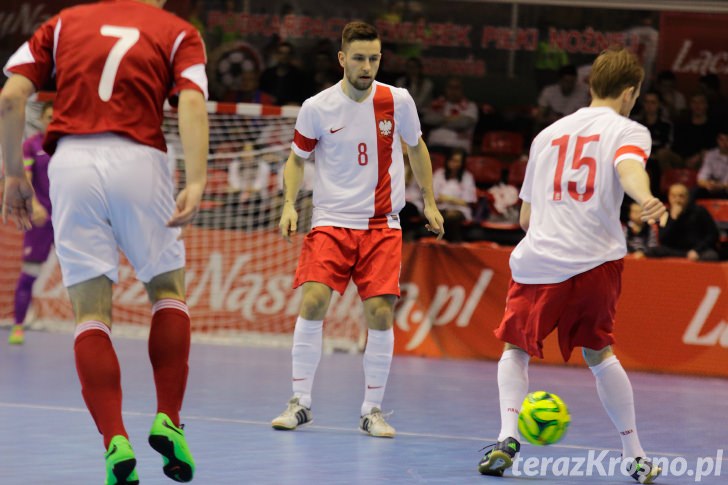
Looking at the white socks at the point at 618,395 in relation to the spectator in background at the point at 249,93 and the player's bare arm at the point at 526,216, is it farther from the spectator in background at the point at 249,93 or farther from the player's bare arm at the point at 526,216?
the spectator in background at the point at 249,93

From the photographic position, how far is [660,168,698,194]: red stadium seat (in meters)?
14.5

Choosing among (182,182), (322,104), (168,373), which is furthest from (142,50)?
(182,182)

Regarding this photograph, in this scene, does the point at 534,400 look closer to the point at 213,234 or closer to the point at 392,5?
the point at 213,234

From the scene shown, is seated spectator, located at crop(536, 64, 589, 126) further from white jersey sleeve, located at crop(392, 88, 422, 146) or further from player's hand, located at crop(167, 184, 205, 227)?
player's hand, located at crop(167, 184, 205, 227)

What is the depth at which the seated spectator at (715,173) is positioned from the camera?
1391cm

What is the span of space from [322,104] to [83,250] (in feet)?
9.16

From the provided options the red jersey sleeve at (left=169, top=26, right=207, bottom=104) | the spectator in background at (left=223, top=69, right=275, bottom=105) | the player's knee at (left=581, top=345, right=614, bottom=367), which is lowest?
the spectator in background at (left=223, top=69, right=275, bottom=105)

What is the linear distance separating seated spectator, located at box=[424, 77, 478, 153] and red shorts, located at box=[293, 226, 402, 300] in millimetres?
8120

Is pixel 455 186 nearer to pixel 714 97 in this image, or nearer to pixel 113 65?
pixel 714 97

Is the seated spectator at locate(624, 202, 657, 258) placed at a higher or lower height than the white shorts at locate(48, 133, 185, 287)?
lower

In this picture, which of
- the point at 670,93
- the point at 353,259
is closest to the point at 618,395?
the point at 353,259

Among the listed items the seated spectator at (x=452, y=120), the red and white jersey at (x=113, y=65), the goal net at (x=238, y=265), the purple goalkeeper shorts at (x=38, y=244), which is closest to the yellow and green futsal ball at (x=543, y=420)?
the red and white jersey at (x=113, y=65)

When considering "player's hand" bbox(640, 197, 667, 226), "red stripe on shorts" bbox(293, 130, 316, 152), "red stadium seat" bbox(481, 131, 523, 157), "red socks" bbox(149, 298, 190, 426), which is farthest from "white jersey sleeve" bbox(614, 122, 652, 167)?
"red stadium seat" bbox(481, 131, 523, 157)

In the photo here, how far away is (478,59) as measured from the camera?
16.2 m
